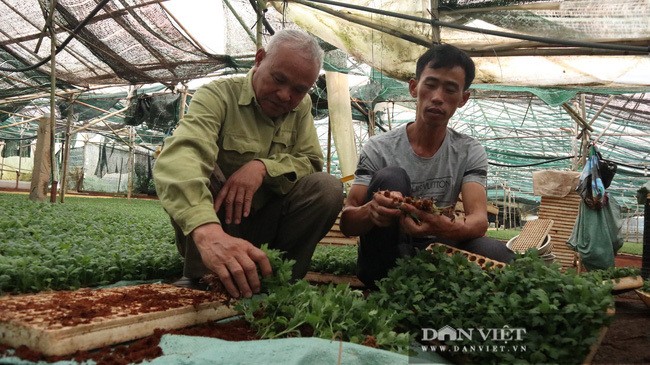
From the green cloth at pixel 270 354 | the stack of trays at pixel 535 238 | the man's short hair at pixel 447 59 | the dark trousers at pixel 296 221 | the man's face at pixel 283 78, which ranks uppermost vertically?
the man's short hair at pixel 447 59

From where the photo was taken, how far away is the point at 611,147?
1599cm

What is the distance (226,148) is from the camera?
283 centimetres

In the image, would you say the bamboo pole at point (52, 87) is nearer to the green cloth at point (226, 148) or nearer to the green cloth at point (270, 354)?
the green cloth at point (226, 148)

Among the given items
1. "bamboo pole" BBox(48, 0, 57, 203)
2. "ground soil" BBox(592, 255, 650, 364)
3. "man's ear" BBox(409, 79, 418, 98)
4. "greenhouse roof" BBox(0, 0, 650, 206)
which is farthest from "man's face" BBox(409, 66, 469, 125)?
"bamboo pole" BBox(48, 0, 57, 203)

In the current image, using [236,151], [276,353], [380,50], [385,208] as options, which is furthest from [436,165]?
[380,50]

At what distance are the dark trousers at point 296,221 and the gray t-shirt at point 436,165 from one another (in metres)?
0.34

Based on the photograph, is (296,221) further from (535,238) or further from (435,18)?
(535,238)

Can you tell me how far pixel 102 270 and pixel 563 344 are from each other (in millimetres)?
2587

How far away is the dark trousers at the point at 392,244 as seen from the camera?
284 cm

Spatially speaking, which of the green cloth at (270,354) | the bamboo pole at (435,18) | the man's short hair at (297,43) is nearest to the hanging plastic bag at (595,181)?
the bamboo pole at (435,18)

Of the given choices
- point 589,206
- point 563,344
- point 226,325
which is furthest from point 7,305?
point 589,206

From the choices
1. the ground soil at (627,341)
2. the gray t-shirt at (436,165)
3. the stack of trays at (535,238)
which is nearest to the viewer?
the ground soil at (627,341)

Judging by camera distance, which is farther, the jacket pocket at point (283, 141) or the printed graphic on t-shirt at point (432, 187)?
the printed graphic on t-shirt at point (432, 187)

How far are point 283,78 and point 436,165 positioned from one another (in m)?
1.22
